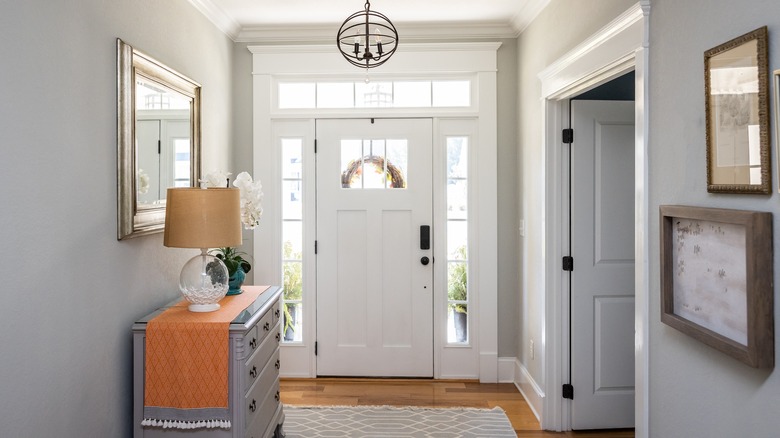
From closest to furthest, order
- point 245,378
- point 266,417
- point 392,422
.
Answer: point 245,378, point 266,417, point 392,422

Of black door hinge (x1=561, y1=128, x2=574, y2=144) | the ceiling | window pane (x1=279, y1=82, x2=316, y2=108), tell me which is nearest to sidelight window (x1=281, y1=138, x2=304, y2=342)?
window pane (x1=279, y1=82, x2=316, y2=108)

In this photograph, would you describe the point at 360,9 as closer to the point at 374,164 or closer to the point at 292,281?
the point at 374,164

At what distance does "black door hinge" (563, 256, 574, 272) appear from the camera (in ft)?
10.3

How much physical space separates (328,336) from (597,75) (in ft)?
8.71

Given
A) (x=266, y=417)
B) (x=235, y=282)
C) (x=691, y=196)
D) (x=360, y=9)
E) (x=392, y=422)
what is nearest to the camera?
(x=691, y=196)

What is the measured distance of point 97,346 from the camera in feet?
6.80

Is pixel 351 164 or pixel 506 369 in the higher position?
pixel 351 164

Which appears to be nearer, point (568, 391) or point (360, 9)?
point (568, 391)

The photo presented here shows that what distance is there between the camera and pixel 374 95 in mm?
4004

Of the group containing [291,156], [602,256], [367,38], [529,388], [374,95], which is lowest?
[529,388]

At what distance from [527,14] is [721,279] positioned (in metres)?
2.55

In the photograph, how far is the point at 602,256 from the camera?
3.15 metres

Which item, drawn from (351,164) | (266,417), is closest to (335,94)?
(351,164)

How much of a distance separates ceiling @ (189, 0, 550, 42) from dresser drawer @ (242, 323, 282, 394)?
208cm
